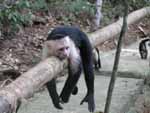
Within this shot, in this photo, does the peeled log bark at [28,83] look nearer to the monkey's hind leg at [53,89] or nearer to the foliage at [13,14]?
the monkey's hind leg at [53,89]

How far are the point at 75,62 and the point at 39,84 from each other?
919mm

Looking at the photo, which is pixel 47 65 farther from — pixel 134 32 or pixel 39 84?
pixel 134 32

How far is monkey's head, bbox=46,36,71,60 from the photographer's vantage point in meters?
3.07

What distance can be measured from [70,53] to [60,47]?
0.10 m

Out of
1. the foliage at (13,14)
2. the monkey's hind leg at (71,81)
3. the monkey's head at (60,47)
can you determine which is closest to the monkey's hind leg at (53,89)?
the monkey's hind leg at (71,81)

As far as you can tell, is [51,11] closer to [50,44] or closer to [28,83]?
[50,44]

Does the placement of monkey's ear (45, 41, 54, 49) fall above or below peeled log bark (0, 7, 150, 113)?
below

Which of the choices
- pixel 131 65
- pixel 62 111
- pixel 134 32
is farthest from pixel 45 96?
pixel 134 32

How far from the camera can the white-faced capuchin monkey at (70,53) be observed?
3225 millimetres

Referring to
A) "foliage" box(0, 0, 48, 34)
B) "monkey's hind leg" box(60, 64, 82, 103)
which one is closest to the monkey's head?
"monkey's hind leg" box(60, 64, 82, 103)

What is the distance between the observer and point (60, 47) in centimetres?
323

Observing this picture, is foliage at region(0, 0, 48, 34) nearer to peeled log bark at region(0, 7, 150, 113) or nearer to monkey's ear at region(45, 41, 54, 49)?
monkey's ear at region(45, 41, 54, 49)

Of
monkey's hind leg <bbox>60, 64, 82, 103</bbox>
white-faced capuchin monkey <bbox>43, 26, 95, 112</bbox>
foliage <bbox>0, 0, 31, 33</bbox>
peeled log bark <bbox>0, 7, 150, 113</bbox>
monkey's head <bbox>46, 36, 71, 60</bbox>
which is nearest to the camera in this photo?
peeled log bark <bbox>0, 7, 150, 113</bbox>

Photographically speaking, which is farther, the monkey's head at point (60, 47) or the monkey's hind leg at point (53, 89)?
the monkey's hind leg at point (53, 89)
